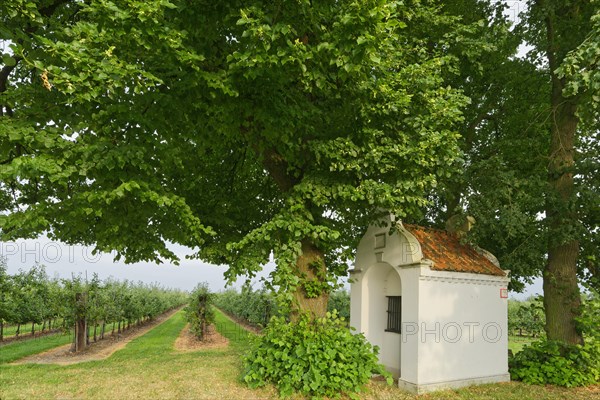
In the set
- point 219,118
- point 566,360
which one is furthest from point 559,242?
point 219,118

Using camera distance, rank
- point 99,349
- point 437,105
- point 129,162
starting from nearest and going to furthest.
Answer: point 129,162, point 437,105, point 99,349

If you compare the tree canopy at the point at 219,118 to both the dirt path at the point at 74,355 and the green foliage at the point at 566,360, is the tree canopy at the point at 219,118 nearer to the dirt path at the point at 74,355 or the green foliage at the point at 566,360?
the green foliage at the point at 566,360

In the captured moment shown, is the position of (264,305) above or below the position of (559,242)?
Result: below

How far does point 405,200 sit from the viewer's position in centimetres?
881

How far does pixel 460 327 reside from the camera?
9.92 meters

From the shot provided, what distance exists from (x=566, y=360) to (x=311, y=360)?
724 cm

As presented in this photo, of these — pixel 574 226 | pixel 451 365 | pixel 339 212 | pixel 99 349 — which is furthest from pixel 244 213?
pixel 99 349

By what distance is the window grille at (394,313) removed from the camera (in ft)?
36.7

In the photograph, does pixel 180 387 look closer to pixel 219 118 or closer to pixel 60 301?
pixel 219 118

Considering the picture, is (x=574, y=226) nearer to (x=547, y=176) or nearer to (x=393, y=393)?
(x=547, y=176)

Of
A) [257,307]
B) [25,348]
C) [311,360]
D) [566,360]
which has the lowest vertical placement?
[25,348]

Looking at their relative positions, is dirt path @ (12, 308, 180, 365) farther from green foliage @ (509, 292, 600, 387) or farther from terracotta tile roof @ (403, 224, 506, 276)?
green foliage @ (509, 292, 600, 387)

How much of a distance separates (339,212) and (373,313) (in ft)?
11.2

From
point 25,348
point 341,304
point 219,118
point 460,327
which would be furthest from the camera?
point 341,304
